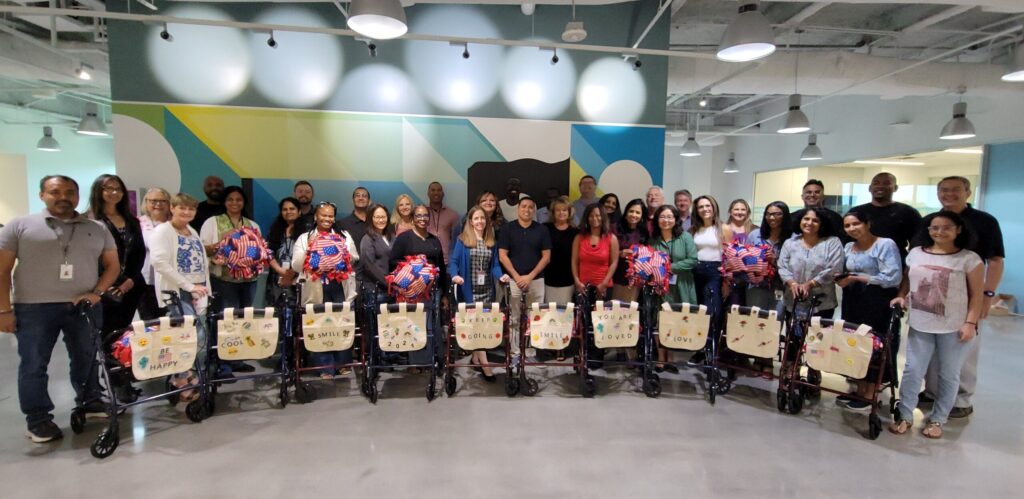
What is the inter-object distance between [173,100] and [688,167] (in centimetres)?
1501

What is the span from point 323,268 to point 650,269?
289 centimetres

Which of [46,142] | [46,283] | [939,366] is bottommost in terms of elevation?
[939,366]

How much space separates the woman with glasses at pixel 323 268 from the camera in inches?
165

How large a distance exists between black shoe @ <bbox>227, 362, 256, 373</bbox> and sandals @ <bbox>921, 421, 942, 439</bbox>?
5750mm

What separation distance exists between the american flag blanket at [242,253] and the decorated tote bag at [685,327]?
357cm

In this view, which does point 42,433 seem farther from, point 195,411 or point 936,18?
point 936,18

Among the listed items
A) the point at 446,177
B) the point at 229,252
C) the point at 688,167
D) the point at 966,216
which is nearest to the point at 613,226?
the point at 446,177

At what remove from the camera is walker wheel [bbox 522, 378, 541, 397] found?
418cm

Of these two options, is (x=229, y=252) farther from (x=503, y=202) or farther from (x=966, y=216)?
(x=966, y=216)

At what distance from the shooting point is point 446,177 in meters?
6.03

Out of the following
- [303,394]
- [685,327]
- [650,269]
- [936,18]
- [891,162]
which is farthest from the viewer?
[891,162]

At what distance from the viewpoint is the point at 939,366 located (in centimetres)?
350

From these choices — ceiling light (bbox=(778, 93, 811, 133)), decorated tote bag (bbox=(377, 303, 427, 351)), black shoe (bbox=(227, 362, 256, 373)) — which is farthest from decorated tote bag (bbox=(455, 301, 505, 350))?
ceiling light (bbox=(778, 93, 811, 133))

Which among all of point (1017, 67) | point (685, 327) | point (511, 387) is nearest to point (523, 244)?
point (511, 387)
